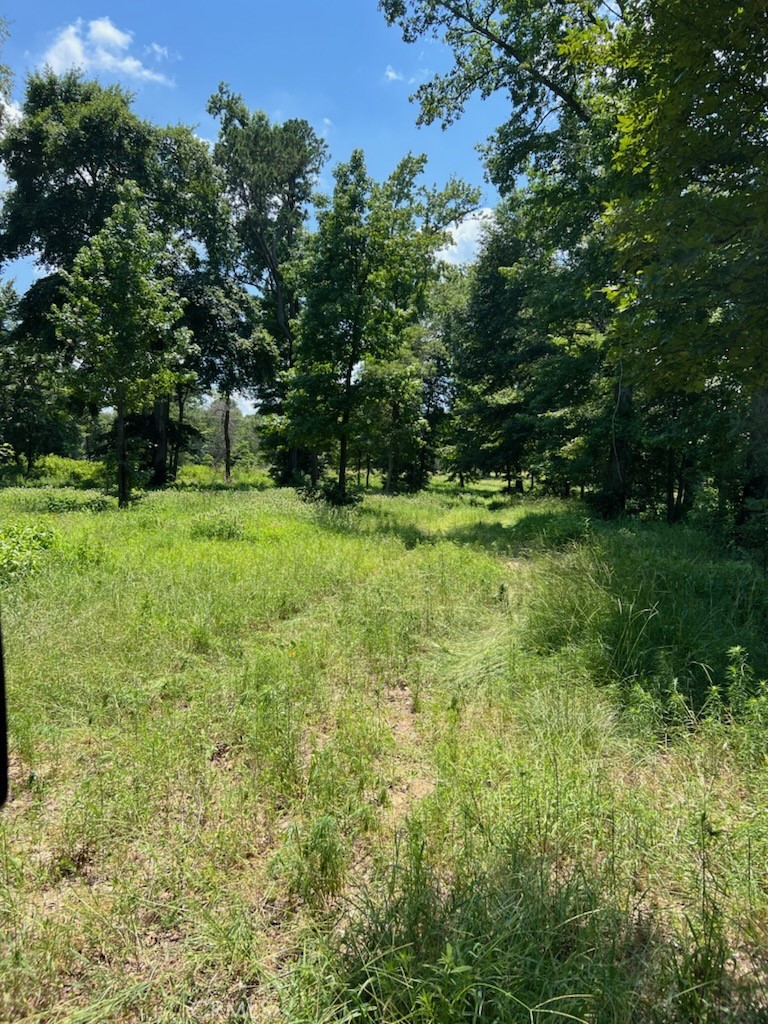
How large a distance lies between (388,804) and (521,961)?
1.18m

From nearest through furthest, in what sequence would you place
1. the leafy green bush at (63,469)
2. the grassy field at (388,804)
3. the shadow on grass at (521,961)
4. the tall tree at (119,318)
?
the shadow on grass at (521,961) < the grassy field at (388,804) < the tall tree at (119,318) < the leafy green bush at (63,469)

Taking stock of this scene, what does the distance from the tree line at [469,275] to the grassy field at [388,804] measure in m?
2.83

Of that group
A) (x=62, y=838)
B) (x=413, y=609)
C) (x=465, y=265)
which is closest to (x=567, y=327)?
(x=465, y=265)

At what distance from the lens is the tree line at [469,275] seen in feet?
13.0

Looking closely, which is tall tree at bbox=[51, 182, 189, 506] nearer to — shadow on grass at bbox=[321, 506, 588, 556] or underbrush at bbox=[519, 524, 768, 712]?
shadow on grass at bbox=[321, 506, 588, 556]

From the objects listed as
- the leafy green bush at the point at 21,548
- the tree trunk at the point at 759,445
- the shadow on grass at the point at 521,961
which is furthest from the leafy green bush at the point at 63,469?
→ the shadow on grass at the point at 521,961

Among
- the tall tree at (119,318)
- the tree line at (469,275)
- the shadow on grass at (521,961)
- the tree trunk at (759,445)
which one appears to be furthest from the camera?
the tall tree at (119,318)

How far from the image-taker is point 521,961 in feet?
5.92

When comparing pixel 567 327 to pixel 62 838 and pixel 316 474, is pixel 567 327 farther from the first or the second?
pixel 62 838

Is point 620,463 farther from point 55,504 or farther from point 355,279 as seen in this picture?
point 55,504

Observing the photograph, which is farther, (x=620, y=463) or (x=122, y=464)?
(x=620, y=463)

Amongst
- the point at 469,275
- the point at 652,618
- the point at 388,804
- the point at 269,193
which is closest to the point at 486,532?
the point at 652,618

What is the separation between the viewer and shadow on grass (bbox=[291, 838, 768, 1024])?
1.64 metres

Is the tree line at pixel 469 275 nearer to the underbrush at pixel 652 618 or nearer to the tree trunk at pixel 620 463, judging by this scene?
the tree trunk at pixel 620 463
